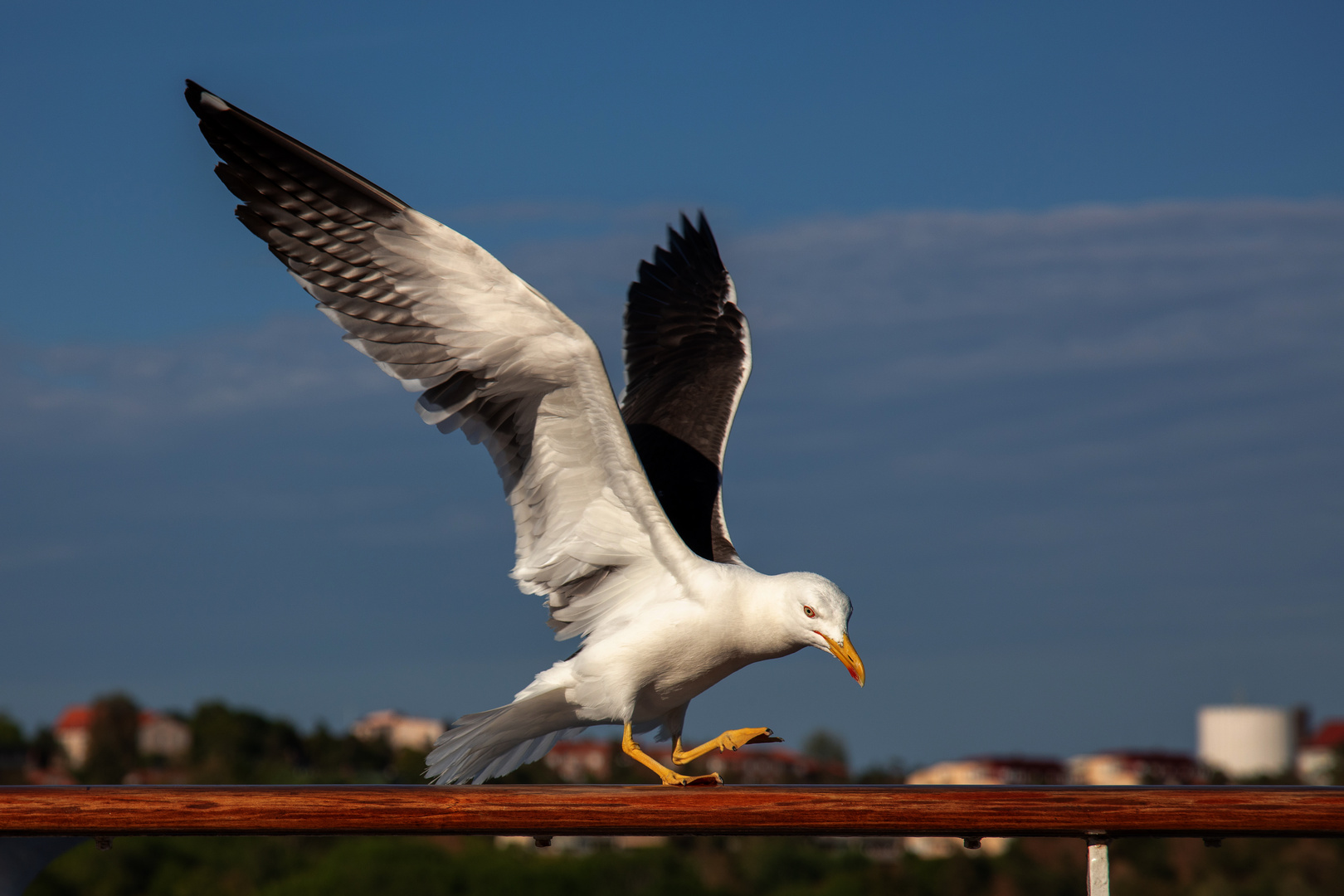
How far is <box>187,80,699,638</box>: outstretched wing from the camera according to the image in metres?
4.14

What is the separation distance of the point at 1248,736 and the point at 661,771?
5761 cm

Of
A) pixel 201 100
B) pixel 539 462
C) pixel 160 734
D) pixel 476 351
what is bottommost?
pixel 160 734

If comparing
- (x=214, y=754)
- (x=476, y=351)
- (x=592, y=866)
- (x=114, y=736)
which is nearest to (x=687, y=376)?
(x=476, y=351)

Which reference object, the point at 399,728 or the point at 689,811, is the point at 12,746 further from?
the point at 689,811

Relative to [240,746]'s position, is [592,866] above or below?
below

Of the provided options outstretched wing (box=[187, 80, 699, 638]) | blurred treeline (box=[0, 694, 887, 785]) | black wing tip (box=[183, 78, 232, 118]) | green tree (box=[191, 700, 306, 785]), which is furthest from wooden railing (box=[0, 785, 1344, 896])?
green tree (box=[191, 700, 306, 785])

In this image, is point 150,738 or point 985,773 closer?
point 985,773

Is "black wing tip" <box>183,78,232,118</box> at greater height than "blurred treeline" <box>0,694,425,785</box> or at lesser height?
greater

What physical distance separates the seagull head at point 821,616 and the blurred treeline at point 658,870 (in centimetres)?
3426

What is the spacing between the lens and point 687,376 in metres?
5.89

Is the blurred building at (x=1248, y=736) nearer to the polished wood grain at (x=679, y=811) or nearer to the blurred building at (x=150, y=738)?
the blurred building at (x=150, y=738)

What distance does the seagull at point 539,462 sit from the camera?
13.3 ft

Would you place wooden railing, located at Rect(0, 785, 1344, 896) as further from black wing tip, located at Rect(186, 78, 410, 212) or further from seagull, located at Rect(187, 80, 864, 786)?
black wing tip, located at Rect(186, 78, 410, 212)

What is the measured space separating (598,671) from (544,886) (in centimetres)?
A: 3976
